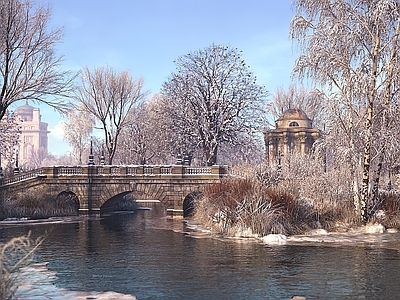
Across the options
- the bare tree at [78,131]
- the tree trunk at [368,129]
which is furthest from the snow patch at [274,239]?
the bare tree at [78,131]

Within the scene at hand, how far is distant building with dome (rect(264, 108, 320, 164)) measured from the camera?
187ft

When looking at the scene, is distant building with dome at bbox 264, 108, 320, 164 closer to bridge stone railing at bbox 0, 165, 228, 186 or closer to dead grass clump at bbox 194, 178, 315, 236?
bridge stone railing at bbox 0, 165, 228, 186

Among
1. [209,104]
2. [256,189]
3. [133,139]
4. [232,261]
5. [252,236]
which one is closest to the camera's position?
[232,261]

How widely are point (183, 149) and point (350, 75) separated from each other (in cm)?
2457

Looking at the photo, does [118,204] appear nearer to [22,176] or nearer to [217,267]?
[22,176]

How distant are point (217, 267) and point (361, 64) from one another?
12327mm

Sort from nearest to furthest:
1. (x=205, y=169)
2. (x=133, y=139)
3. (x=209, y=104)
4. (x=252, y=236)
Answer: (x=252, y=236) → (x=205, y=169) → (x=209, y=104) → (x=133, y=139)

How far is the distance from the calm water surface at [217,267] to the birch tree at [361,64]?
4.54m

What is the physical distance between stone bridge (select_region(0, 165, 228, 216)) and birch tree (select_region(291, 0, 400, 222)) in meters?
13.1

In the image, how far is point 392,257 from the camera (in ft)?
53.5

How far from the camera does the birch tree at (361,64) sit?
21766 millimetres

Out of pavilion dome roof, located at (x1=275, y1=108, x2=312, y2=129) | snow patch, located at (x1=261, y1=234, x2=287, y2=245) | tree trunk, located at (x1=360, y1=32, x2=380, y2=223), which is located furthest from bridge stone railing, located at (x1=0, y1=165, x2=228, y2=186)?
pavilion dome roof, located at (x1=275, y1=108, x2=312, y2=129)

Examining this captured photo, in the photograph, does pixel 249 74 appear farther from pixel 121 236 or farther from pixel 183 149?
pixel 121 236

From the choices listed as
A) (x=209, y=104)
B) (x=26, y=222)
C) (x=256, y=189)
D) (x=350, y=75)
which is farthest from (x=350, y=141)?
(x=209, y=104)
